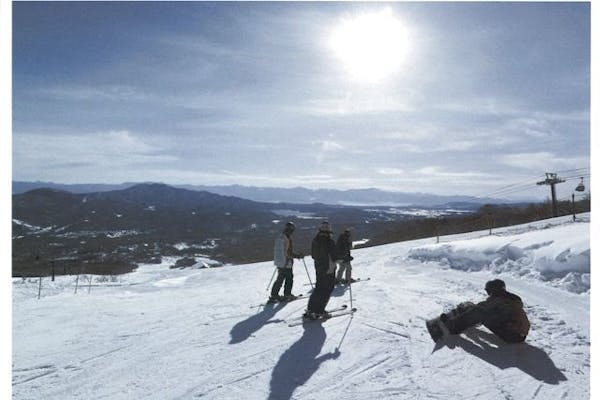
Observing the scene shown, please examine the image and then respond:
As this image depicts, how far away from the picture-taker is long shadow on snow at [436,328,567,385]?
538cm

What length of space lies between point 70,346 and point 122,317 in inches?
88.3

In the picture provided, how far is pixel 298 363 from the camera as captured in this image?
6.12 m

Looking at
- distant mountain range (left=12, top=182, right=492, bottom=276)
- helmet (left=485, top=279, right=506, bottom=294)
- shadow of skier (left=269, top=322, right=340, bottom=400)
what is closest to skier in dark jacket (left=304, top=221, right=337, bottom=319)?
shadow of skier (left=269, top=322, right=340, bottom=400)

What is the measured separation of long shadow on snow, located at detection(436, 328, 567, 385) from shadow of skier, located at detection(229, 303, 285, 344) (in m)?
3.59

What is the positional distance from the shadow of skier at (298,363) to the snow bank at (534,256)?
21.5 feet

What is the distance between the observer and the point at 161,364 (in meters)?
6.53

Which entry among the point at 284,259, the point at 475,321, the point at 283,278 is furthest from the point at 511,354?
the point at 283,278

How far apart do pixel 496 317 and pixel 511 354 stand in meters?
0.57

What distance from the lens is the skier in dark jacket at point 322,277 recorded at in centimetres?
827

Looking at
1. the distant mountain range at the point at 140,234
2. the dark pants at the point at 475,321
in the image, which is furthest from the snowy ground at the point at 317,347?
the distant mountain range at the point at 140,234

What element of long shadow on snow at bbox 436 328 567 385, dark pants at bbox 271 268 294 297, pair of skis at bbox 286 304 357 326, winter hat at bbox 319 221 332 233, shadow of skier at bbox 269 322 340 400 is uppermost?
winter hat at bbox 319 221 332 233

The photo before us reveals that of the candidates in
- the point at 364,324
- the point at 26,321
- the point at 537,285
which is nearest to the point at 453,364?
the point at 364,324

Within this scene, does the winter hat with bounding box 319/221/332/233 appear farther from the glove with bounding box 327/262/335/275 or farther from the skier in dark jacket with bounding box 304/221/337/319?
the glove with bounding box 327/262/335/275

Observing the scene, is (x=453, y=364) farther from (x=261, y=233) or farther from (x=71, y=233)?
(x=71, y=233)
